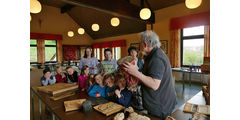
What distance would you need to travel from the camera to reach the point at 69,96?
1482 millimetres

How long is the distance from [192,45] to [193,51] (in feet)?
0.83

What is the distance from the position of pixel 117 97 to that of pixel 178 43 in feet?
16.2

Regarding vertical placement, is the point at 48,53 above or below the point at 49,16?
below

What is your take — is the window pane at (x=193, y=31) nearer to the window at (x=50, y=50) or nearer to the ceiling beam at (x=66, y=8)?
the ceiling beam at (x=66, y=8)

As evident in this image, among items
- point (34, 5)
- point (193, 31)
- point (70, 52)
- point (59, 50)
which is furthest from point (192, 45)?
point (59, 50)

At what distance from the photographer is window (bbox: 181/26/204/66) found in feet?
16.2

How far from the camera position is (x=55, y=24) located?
30.1 feet

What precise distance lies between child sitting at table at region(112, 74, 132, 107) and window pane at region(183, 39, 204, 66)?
15.0 feet

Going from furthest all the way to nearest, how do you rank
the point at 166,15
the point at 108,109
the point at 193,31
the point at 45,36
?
the point at 45,36, the point at 166,15, the point at 193,31, the point at 108,109

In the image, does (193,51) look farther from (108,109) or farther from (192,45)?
(108,109)

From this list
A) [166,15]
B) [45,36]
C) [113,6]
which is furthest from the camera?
[45,36]
